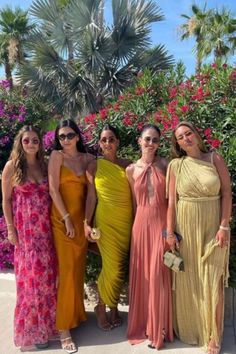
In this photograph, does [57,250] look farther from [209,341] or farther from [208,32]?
[208,32]

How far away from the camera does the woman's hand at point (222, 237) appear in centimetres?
304

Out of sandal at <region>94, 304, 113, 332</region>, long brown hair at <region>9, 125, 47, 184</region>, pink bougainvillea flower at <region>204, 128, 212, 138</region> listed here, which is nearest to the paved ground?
sandal at <region>94, 304, 113, 332</region>

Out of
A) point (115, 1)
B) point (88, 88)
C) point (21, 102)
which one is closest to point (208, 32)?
point (115, 1)

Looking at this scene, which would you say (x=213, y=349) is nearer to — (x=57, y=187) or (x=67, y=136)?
(x=57, y=187)

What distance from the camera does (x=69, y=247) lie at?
337cm

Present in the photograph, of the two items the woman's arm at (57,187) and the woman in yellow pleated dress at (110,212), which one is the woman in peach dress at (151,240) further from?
the woman's arm at (57,187)

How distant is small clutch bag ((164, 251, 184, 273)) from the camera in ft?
10.3

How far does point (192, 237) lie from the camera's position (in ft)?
10.4

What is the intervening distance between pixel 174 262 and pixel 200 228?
352mm

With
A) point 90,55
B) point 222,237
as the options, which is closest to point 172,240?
point 222,237

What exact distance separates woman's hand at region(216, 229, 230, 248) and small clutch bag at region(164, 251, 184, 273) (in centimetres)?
35

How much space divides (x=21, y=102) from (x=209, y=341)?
5.91 metres

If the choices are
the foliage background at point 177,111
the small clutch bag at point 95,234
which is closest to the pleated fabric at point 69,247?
the small clutch bag at point 95,234

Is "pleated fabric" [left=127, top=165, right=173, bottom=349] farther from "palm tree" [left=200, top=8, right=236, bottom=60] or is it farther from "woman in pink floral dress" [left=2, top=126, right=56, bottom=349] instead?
"palm tree" [left=200, top=8, right=236, bottom=60]
